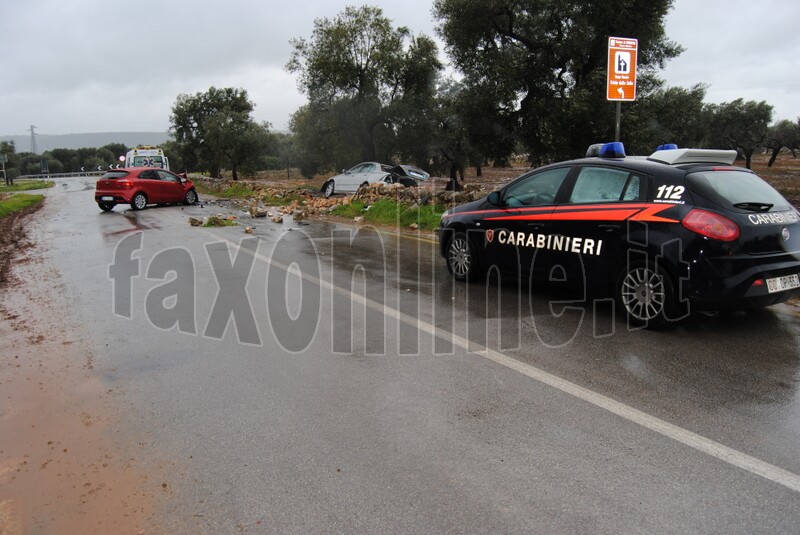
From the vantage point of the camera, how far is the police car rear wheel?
7180mm

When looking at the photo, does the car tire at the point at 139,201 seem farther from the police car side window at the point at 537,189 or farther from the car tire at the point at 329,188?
the police car side window at the point at 537,189

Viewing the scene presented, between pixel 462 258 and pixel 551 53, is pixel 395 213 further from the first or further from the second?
pixel 551 53

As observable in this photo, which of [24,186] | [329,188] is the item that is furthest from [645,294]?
[24,186]

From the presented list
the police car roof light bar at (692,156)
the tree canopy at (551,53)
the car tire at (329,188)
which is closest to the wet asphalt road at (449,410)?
the police car roof light bar at (692,156)

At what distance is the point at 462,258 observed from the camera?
7.34 metres

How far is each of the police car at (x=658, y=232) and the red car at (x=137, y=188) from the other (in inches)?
685

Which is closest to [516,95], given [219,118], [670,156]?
[670,156]

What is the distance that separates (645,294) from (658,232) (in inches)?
23.9

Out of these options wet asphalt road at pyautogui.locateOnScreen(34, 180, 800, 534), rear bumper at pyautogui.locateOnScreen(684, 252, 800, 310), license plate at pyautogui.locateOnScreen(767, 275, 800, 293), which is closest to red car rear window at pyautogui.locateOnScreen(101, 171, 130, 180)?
wet asphalt road at pyautogui.locateOnScreen(34, 180, 800, 534)

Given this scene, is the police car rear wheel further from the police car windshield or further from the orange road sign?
the orange road sign

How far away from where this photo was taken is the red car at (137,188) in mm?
19891

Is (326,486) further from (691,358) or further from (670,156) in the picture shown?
(670,156)

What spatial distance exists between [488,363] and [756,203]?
113 inches

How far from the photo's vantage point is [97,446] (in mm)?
3424
